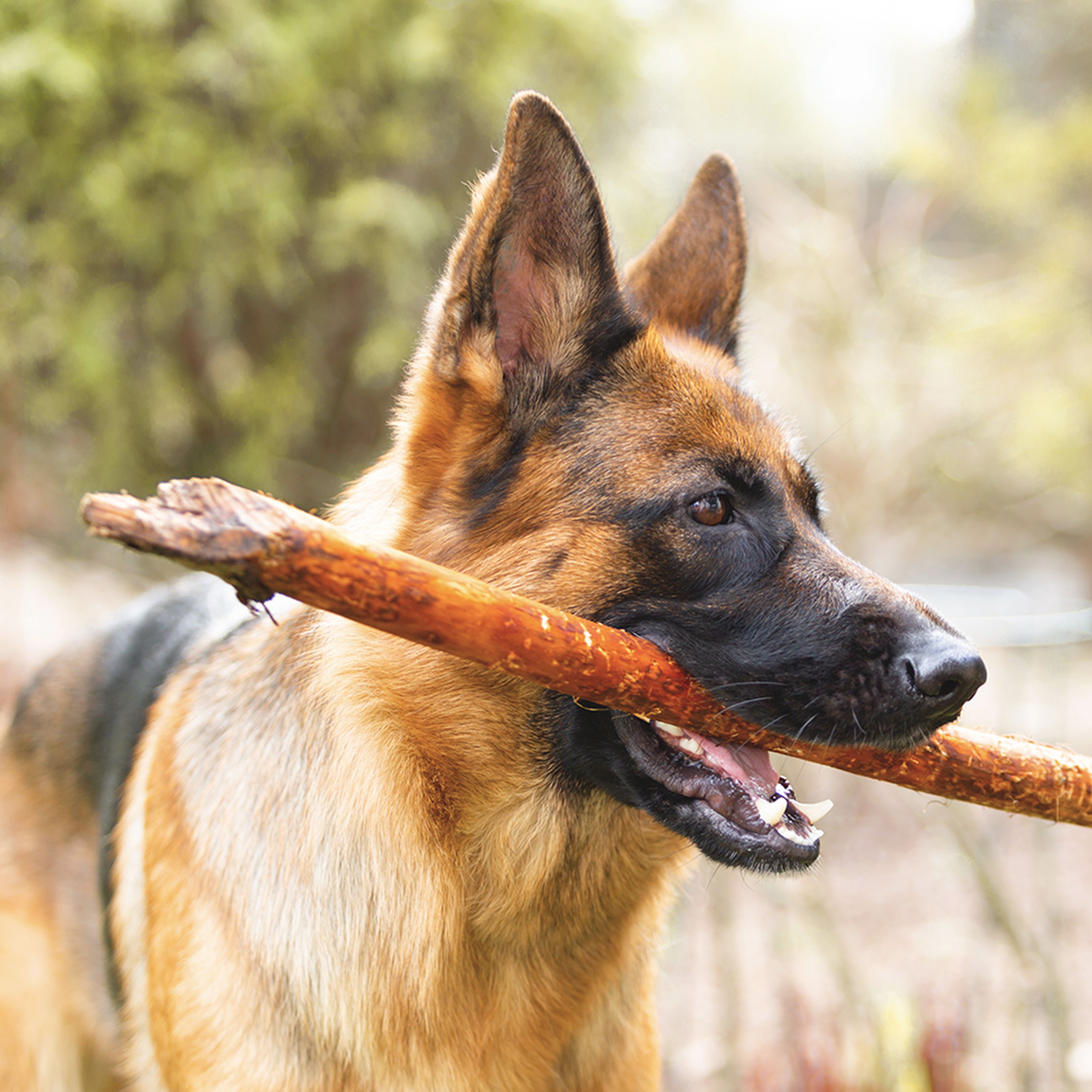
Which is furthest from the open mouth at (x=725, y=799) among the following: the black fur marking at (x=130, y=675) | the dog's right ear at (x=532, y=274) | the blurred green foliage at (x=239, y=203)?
the blurred green foliage at (x=239, y=203)

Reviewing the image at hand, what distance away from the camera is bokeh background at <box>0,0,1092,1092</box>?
191 inches

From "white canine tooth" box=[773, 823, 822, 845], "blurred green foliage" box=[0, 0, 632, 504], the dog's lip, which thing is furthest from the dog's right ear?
"blurred green foliage" box=[0, 0, 632, 504]

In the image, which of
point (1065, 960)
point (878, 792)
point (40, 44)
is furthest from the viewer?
point (878, 792)

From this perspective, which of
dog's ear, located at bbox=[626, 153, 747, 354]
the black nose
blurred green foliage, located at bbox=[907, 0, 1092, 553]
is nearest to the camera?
the black nose

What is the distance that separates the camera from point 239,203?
5.34m

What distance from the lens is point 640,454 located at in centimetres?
232

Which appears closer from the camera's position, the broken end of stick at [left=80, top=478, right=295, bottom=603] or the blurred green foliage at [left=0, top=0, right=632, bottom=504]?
the broken end of stick at [left=80, top=478, right=295, bottom=603]

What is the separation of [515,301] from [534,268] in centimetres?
9

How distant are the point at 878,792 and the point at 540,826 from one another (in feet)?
20.8

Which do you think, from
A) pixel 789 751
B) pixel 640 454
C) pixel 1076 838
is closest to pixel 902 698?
pixel 789 751

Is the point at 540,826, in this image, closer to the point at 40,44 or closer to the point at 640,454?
the point at 640,454

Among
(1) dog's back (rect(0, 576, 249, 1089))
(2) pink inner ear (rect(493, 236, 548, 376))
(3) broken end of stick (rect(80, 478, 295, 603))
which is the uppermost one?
(2) pink inner ear (rect(493, 236, 548, 376))

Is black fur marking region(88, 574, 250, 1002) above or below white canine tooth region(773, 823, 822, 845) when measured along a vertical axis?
below

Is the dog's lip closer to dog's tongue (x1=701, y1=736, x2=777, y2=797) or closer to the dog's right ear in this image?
dog's tongue (x1=701, y1=736, x2=777, y2=797)
